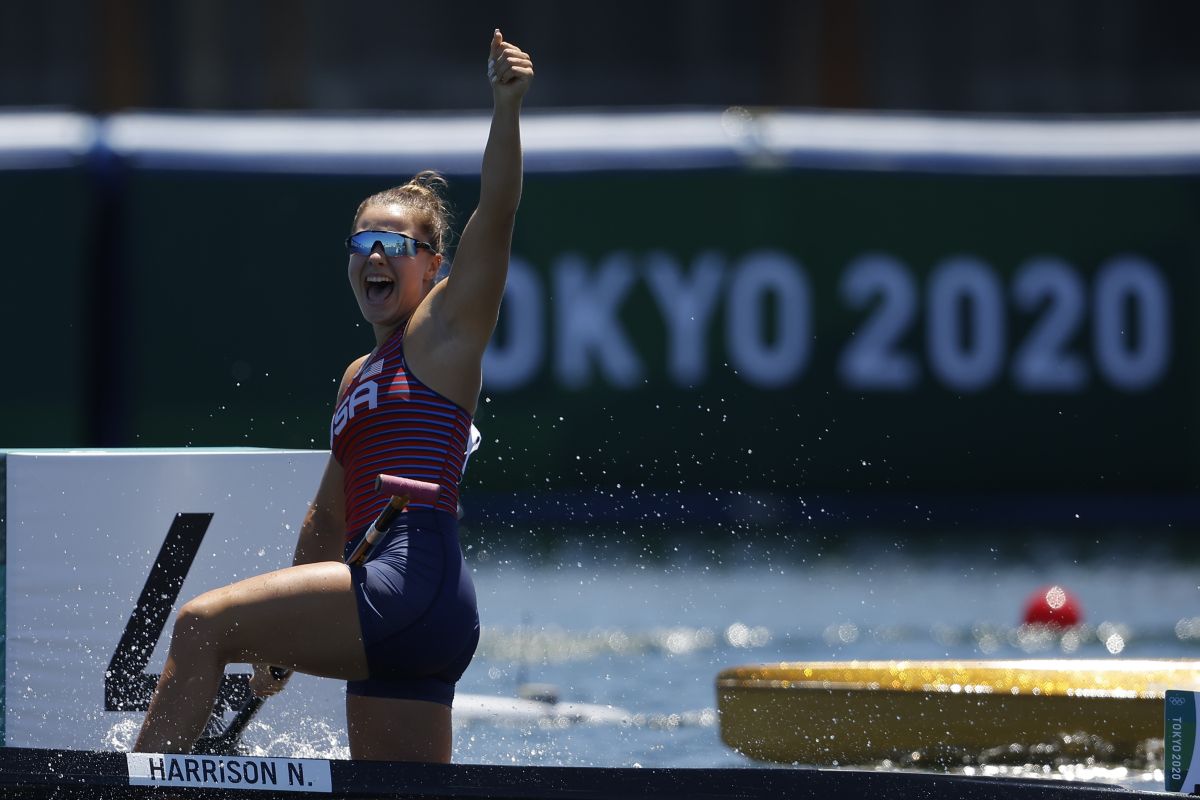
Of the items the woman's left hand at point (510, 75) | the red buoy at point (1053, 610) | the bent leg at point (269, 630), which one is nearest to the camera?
the bent leg at point (269, 630)

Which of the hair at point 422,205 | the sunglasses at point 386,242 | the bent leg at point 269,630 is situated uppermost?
the hair at point 422,205

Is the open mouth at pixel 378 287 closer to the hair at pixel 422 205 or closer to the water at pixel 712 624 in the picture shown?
the hair at pixel 422 205

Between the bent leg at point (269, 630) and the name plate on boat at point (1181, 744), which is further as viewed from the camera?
the name plate on boat at point (1181, 744)

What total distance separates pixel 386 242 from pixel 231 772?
1164 mm

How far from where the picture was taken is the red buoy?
9.28m

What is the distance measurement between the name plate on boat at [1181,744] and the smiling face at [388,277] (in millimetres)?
1824

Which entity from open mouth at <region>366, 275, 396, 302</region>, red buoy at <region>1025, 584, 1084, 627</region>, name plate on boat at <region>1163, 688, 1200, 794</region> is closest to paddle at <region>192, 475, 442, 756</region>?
open mouth at <region>366, 275, 396, 302</region>

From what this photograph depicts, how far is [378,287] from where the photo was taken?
13.0 feet

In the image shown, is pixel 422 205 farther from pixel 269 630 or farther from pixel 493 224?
pixel 269 630

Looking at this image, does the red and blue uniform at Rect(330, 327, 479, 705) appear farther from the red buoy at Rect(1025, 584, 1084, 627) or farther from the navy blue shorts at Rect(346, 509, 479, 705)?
the red buoy at Rect(1025, 584, 1084, 627)

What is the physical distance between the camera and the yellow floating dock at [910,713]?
239 inches

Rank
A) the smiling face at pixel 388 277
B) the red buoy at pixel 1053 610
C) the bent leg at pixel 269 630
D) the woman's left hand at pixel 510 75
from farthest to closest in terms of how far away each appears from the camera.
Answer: the red buoy at pixel 1053 610, the smiling face at pixel 388 277, the woman's left hand at pixel 510 75, the bent leg at pixel 269 630

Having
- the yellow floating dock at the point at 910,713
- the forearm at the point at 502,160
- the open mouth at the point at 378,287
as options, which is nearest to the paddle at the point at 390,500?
the open mouth at the point at 378,287

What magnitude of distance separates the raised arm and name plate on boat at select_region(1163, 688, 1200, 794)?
164 centimetres
